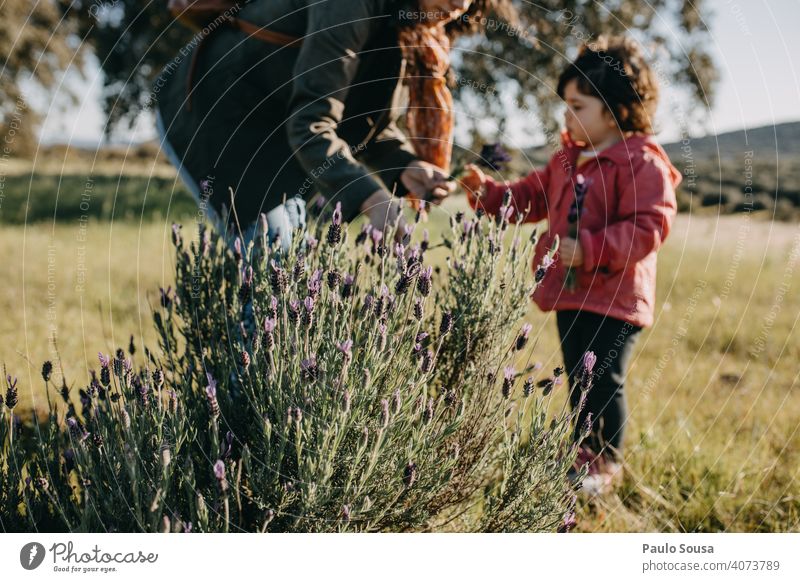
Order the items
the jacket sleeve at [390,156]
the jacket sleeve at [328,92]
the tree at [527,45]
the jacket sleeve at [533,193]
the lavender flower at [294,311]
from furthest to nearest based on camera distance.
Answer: the tree at [527,45], the jacket sleeve at [533,193], the jacket sleeve at [390,156], the jacket sleeve at [328,92], the lavender flower at [294,311]

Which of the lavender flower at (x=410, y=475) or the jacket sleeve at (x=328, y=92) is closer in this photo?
the lavender flower at (x=410, y=475)

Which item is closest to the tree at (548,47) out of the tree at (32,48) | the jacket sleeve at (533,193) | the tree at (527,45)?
the tree at (527,45)

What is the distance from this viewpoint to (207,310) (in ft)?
7.28

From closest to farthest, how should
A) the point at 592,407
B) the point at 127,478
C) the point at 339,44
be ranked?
the point at 127,478 → the point at 339,44 → the point at 592,407

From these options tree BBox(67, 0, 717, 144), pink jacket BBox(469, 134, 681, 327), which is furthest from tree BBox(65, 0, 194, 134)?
pink jacket BBox(469, 134, 681, 327)

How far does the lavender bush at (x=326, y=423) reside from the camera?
1623 millimetres

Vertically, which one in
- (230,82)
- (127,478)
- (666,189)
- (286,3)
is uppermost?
(286,3)

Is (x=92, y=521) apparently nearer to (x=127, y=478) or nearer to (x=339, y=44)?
(x=127, y=478)

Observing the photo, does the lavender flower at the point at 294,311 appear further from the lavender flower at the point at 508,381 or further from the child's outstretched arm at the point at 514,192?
the child's outstretched arm at the point at 514,192

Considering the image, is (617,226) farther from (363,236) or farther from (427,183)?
(363,236)

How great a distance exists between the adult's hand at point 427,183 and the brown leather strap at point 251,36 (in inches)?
24.2

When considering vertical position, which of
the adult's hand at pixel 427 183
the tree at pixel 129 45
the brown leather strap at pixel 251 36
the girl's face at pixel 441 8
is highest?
the tree at pixel 129 45
